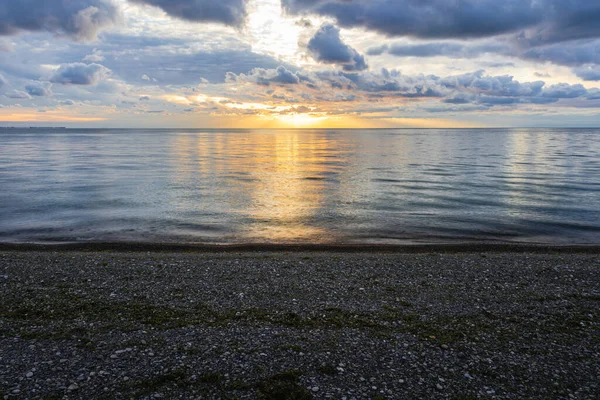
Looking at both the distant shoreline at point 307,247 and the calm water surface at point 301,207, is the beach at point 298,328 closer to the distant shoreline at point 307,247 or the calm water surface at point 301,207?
the distant shoreline at point 307,247

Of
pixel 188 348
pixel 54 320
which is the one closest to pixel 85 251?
pixel 54 320

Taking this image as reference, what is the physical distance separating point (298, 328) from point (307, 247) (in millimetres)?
10922

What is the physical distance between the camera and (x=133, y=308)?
11.5 meters

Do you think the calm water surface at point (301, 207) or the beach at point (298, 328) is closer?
the beach at point (298, 328)

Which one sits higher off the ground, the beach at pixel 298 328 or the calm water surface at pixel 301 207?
the beach at pixel 298 328

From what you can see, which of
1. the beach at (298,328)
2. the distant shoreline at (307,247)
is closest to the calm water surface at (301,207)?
the distant shoreline at (307,247)

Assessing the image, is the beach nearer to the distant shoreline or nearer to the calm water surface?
the distant shoreline

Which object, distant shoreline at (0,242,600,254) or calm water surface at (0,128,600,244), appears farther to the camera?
calm water surface at (0,128,600,244)

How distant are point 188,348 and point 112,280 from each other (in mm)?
6238

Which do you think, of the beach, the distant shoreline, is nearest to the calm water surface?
the distant shoreline

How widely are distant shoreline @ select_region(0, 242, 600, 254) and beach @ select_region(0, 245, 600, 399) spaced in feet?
12.3

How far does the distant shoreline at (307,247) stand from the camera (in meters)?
20.5

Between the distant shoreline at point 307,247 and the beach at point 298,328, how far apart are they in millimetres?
3739

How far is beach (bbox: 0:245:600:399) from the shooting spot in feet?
25.8
